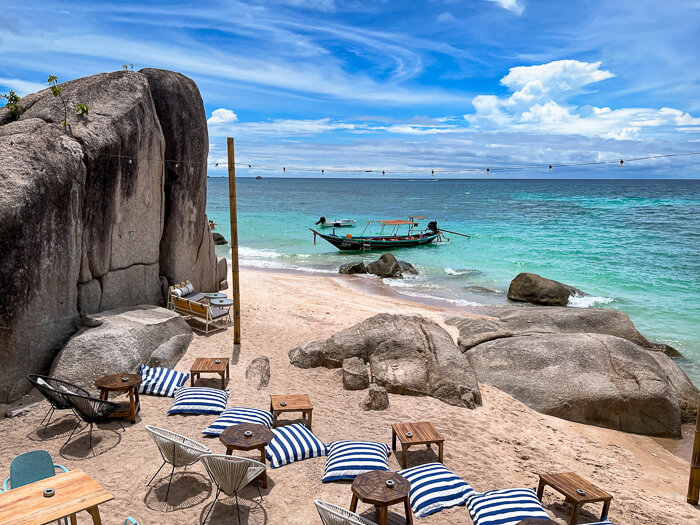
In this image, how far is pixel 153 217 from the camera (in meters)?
12.1

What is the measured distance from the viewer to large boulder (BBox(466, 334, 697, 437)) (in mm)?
9750

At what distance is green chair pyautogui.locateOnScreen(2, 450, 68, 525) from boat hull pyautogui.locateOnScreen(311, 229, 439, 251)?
95.4 ft

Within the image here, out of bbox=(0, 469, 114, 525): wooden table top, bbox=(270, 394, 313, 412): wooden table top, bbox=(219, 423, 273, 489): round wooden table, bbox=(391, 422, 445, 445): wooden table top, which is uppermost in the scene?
bbox=(0, 469, 114, 525): wooden table top

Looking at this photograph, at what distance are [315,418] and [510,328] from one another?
7.06 m

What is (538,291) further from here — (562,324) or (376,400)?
(376,400)

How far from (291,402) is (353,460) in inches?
78.2

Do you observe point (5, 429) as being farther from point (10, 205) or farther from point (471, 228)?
point (471, 228)

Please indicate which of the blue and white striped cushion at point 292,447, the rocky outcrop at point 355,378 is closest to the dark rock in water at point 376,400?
the rocky outcrop at point 355,378

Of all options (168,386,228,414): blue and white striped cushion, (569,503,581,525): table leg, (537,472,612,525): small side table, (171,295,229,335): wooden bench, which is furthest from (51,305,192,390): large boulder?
(569,503,581,525): table leg

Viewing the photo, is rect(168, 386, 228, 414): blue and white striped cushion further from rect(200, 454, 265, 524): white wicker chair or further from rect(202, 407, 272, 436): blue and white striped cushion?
rect(200, 454, 265, 524): white wicker chair

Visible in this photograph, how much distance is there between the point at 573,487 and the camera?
602 centimetres

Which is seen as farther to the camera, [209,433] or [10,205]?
[10,205]

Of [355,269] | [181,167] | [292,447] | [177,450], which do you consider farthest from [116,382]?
[355,269]

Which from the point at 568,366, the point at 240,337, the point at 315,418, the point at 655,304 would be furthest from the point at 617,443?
the point at 655,304
